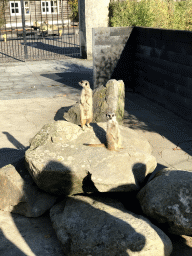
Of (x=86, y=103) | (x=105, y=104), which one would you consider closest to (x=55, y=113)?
(x=105, y=104)

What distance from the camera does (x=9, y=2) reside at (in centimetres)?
2817

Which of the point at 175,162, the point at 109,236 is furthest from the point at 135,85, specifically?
the point at 109,236

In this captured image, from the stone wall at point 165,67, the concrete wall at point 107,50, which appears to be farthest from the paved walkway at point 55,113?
the concrete wall at point 107,50

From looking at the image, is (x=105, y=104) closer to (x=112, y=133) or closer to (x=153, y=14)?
(x=112, y=133)

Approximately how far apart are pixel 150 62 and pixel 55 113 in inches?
131

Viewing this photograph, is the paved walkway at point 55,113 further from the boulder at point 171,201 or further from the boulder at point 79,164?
the boulder at point 171,201

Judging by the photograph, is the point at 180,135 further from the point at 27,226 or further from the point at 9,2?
the point at 9,2

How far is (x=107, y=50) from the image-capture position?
9.98 m

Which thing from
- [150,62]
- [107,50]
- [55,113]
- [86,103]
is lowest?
[55,113]

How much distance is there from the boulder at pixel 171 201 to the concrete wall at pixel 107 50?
6421 mm

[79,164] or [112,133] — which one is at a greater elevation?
[112,133]

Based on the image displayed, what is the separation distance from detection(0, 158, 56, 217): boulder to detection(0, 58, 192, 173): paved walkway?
1127 millimetres

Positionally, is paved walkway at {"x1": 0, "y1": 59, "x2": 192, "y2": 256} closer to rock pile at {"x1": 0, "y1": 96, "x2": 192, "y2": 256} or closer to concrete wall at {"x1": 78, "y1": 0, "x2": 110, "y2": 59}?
rock pile at {"x1": 0, "y1": 96, "x2": 192, "y2": 256}

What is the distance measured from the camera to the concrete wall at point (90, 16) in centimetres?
1377
